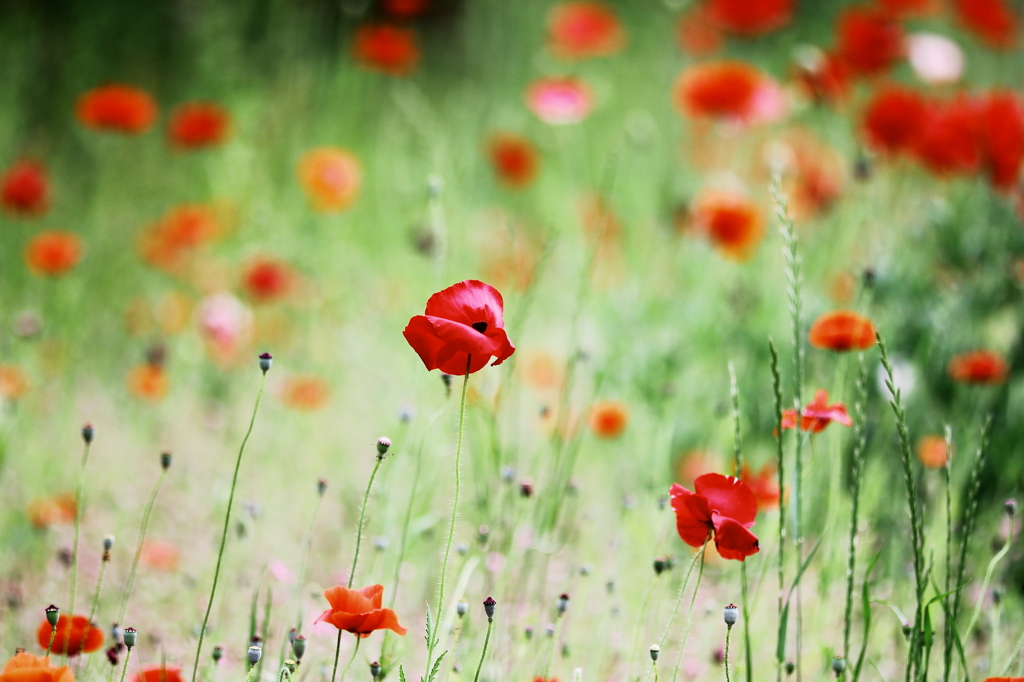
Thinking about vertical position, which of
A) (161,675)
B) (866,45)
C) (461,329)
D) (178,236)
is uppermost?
(866,45)

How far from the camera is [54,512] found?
4.50 feet

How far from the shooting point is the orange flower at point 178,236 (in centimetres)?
218

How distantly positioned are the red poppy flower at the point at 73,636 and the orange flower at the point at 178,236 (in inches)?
58.0

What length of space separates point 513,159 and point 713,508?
2.20 meters

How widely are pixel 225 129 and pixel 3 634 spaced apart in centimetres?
160

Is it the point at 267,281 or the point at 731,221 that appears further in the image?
the point at 267,281

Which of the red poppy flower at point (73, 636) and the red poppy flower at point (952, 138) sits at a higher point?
the red poppy flower at point (952, 138)

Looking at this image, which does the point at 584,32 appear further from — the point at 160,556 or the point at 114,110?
the point at 160,556

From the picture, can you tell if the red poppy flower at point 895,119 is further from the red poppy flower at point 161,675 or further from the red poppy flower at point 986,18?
the red poppy flower at point 161,675

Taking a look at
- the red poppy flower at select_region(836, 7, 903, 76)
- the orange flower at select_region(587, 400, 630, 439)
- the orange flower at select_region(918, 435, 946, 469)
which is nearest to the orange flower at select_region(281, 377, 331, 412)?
the orange flower at select_region(587, 400, 630, 439)

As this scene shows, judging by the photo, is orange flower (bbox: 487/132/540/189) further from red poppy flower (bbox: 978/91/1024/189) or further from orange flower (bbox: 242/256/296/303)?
red poppy flower (bbox: 978/91/1024/189)

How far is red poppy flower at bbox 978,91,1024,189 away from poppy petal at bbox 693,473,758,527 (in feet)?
4.81

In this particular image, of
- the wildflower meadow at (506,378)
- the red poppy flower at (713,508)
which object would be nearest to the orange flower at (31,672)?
the wildflower meadow at (506,378)

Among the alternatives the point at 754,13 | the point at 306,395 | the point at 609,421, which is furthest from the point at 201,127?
the point at 754,13
